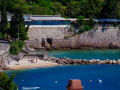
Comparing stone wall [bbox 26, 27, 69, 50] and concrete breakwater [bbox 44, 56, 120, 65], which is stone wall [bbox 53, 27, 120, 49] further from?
concrete breakwater [bbox 44, 56, 120, 65]

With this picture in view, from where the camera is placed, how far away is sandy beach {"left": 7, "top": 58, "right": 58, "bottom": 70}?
4582 cm

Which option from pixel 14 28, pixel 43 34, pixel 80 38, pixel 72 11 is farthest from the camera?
pixel 72 11

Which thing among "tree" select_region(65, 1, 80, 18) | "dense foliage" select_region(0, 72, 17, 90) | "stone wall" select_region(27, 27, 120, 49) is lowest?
"stone wall" select_region(27, 27, 120, 49)

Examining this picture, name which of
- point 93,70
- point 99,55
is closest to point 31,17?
point 99,55

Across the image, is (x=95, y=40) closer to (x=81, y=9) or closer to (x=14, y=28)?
(x=81, y=9)

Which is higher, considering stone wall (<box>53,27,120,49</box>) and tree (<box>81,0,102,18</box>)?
tree (<box>81,0,102,18</box>)

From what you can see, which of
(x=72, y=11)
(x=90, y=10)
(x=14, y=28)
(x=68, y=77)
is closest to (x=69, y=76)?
(x=68, y=77)

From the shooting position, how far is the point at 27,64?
155 ft

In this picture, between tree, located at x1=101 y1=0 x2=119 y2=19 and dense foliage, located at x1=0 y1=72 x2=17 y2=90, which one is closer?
dense foliage, located at x1=0 y1=72 x2=17 y2=90

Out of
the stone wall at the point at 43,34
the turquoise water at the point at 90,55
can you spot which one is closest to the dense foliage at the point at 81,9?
the stone wall at the point at 43,34

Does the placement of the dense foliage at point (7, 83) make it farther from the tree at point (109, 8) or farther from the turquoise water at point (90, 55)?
the tree at point (109, 8)

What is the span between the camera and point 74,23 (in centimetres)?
7056

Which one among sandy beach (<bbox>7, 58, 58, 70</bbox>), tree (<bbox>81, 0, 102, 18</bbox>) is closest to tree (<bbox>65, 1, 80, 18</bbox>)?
tree (<bbox>81, 0, 102, 18</bbox>)

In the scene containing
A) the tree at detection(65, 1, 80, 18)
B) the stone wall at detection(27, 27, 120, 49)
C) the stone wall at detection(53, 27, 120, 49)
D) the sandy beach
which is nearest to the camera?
the sandy beach
